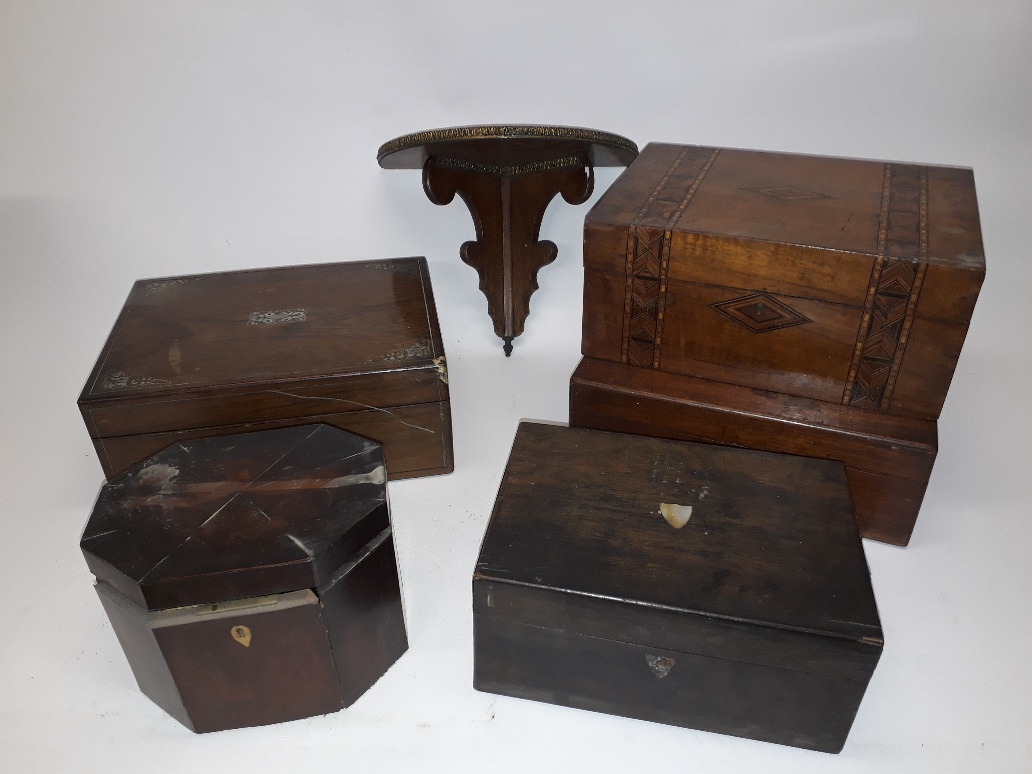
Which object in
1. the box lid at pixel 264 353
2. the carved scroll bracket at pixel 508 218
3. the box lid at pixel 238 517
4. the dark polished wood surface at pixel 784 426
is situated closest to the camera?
the box lid at pixel 238 517

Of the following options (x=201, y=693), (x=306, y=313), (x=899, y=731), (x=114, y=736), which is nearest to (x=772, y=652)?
(x=899, y=731)

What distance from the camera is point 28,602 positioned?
1.61 metres

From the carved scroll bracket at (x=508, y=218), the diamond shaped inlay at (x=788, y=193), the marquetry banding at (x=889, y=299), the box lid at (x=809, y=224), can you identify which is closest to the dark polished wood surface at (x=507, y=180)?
the carved scroll bracket at (x=508, y=218)

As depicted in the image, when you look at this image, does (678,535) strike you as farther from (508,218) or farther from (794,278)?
(508,218)

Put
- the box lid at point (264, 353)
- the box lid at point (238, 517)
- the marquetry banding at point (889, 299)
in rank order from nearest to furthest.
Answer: the box lid at point (238, 517) → the marquetry banding at point (889, 299) → the box lid at point (264, 353)

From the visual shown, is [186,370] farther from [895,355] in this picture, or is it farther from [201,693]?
[895,355]

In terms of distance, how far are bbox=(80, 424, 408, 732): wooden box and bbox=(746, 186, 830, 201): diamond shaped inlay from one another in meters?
0.90

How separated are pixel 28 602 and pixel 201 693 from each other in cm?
49

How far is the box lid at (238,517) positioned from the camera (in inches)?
49.1

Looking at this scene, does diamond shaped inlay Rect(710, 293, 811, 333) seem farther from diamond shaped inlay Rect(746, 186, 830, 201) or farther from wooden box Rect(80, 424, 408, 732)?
wooden box Rect(80, 424, 408, 732)

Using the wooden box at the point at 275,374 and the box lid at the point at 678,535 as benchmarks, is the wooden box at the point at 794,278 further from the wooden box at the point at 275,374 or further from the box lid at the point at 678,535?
the wooden box at the point at 275,374

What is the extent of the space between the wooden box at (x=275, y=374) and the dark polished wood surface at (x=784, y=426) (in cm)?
32

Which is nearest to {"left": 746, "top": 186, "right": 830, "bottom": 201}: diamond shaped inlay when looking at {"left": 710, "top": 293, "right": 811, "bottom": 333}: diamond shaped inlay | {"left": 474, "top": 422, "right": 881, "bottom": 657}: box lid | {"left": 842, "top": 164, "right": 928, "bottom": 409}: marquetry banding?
{"left": 842, "top": 164, "right": 928, "bottom": 409}: marquetry banding

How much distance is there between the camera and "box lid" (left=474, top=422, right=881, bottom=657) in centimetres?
128
